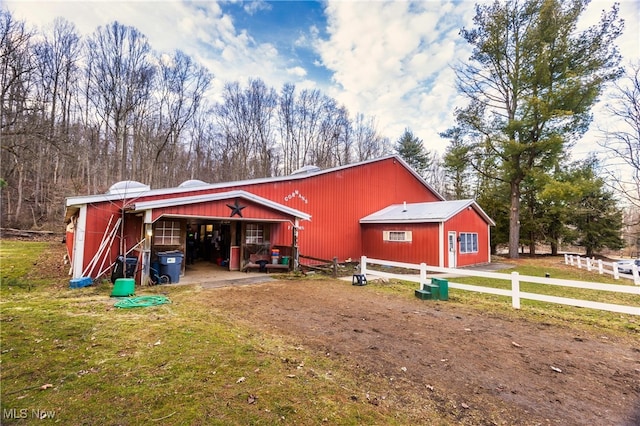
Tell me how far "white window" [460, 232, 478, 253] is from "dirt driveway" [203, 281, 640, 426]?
374 inches

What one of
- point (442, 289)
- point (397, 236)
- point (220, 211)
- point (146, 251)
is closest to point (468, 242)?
point (397, 236)

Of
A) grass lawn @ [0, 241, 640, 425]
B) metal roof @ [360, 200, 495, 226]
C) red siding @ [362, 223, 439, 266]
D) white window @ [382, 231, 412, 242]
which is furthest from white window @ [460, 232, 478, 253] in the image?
grass lawn @ [0, 241, 640, 425]

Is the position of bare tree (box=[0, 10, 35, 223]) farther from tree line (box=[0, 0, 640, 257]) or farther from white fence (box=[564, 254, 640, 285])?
white fence (box=[564, 254, 640, 285])

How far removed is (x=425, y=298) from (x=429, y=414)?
5.41 metres

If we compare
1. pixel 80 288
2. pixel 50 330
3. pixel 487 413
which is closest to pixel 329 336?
pixel 487 413

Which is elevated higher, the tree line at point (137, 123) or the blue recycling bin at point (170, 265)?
the tree line at point (137, 123)

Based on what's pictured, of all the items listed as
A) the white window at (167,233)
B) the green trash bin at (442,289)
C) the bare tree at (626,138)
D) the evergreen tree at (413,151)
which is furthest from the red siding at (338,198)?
the evergreen tree at (413,151)

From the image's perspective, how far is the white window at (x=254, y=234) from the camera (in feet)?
41.5

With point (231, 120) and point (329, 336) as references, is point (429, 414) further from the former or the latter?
point (231, 120)

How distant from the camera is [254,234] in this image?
12.8 m

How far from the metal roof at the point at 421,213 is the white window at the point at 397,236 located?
2.07ft

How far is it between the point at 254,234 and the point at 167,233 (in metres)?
3.46

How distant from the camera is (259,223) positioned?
12.9 m

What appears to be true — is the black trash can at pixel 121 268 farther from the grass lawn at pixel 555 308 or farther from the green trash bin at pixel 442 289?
the green trash bin at pixel 442 289
